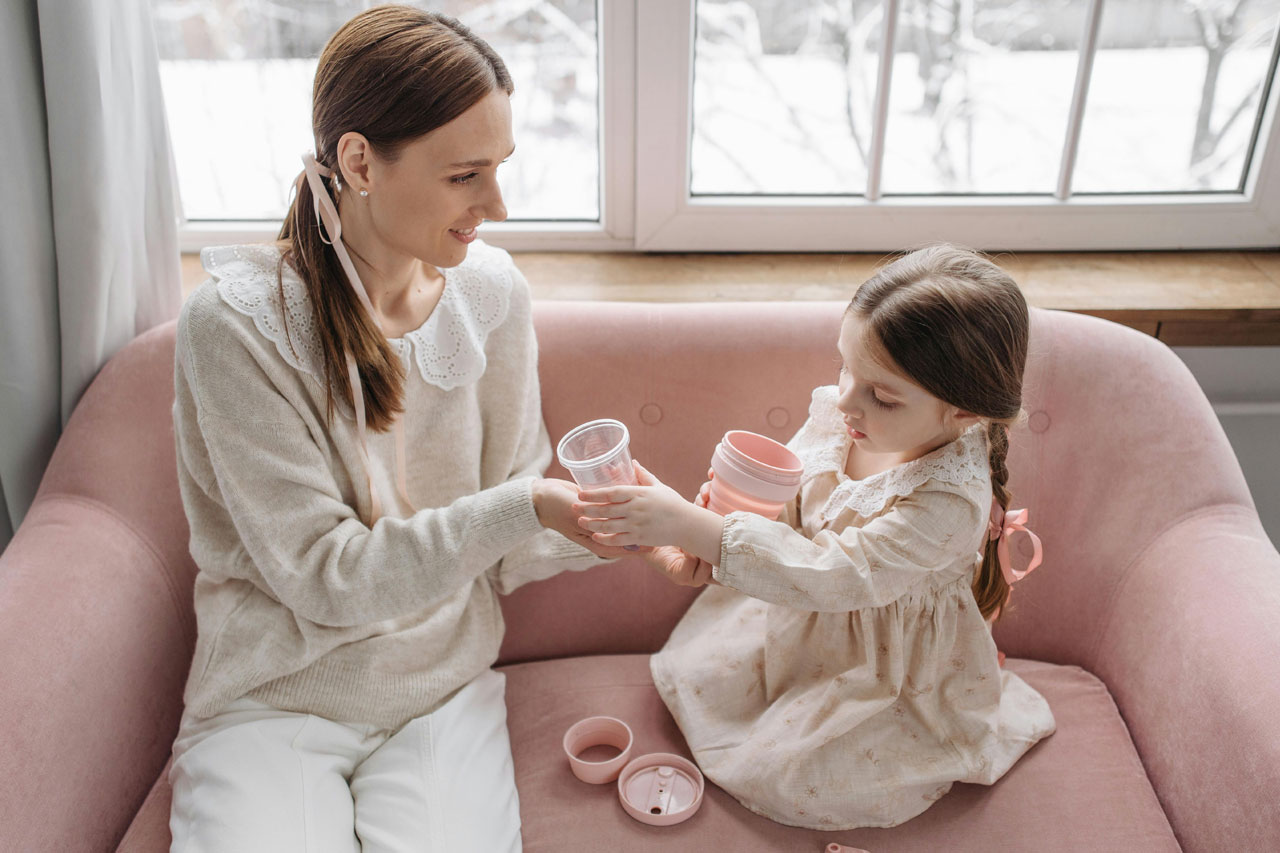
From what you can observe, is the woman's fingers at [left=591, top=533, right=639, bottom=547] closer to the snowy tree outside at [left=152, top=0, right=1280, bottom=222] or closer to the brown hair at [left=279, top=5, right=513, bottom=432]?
the brown hair at [left=279, top=5, right=513, bottom=432]

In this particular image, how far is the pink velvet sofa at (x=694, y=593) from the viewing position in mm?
1260

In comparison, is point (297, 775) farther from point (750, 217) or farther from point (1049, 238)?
point (1049, 238)

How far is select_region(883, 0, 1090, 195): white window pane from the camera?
189 cm

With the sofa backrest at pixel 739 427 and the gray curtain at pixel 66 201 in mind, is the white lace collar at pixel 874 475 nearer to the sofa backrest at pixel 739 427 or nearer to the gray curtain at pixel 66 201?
the sofa backrest at pixel 739 427

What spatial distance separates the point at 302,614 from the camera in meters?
1.30

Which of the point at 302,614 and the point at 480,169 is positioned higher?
the point at 480,169

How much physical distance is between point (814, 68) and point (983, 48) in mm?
320

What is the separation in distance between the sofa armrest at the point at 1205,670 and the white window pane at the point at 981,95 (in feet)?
2.87

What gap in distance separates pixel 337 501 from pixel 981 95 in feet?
4.81

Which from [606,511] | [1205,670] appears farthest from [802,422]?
[1205,670]

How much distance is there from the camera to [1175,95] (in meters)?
1.99

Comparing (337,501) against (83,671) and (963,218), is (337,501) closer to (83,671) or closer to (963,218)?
(83,671)

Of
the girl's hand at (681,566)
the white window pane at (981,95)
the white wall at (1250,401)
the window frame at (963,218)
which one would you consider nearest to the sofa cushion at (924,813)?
the girl's hand at (681,566)

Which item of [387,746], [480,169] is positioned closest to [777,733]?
[387,746]
